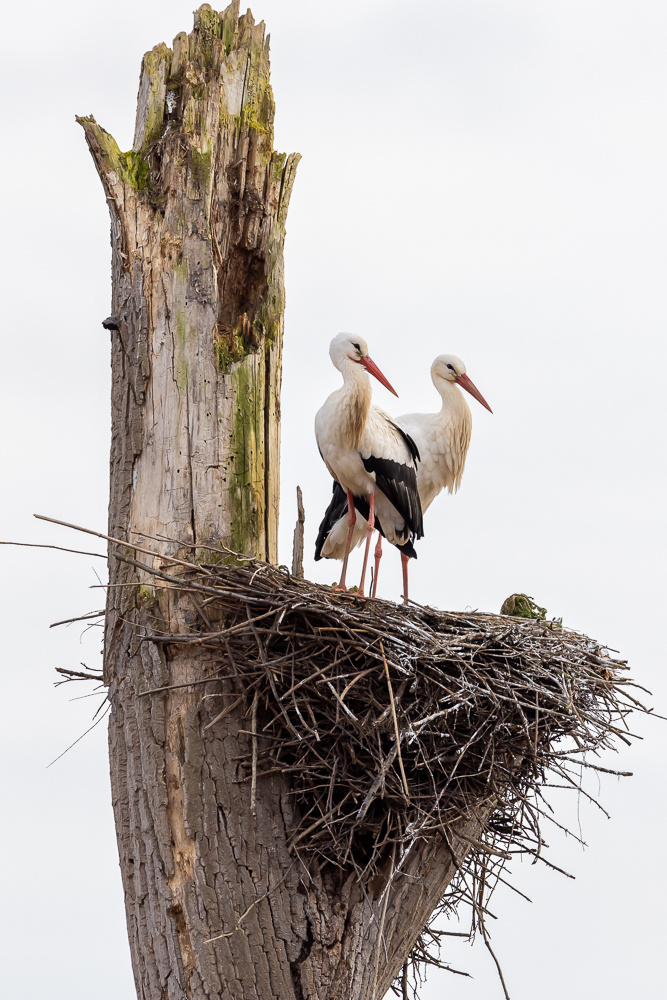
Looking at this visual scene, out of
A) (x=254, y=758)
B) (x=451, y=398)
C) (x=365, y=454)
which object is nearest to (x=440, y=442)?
(x=451, y=398)

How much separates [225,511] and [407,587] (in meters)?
2.14

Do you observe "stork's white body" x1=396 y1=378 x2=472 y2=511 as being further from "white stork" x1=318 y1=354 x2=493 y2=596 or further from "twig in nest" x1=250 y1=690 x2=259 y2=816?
"twig in nest" x1=250 y1=690 x2=259 y2=816

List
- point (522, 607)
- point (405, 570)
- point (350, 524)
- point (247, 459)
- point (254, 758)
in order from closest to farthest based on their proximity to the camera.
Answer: point (254, 758), point (247, 459), point (522, 607), point (350, 524), point (405, 570)

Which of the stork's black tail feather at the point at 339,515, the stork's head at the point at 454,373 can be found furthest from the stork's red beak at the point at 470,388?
the stork's black tail feather at the point at 339,515

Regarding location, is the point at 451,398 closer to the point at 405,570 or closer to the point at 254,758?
the point at 405,570

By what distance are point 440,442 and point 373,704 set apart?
2674mm

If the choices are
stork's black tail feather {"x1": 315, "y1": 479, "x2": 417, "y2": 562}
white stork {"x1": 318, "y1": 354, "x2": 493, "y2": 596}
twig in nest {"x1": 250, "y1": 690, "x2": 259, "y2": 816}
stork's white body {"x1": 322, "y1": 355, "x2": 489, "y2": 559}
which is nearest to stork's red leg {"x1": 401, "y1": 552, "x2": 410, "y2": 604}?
stork's black tail feather {"x1": 315, "y1": 479, "x2": 417, "y2": 562}

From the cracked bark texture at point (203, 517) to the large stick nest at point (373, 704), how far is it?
11 cm

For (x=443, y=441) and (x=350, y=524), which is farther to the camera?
(x=443, y=441)

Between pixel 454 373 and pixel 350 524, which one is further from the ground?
pixel 454 373

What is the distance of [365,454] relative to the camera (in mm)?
5789

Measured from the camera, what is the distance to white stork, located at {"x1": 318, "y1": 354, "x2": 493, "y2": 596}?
6.49m

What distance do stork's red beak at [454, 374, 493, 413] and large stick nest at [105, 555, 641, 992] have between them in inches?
90.8

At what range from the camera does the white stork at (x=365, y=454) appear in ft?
18.6
